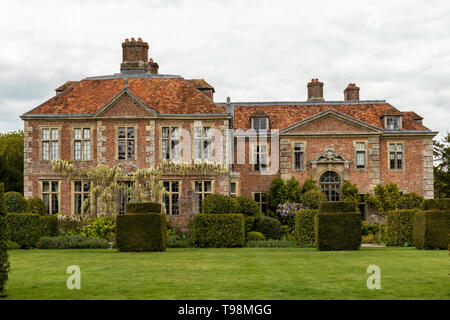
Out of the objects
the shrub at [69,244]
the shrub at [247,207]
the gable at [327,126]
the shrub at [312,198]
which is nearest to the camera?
the shrub at [69,244]

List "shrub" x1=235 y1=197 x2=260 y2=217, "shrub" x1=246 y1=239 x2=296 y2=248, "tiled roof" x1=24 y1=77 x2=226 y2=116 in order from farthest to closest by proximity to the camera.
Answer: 1. "tiled roof" x1=24 y1=77 x2=226 y2=116
2. "shrub" x1=235 y1=197 x2=260 y2=217
3. "shrub" x1=246 y1=239 x2=296 y2=248

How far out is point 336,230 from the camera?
20.3 metres

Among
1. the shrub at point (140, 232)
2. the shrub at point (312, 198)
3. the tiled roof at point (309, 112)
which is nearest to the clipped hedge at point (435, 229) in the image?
the shrub at point (140, 232)

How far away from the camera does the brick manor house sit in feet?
96.6

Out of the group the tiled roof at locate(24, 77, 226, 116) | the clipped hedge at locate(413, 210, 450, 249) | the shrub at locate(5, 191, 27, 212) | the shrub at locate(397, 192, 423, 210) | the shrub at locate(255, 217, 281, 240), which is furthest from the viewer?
the shrub at locate(397, 192, 423, 210)

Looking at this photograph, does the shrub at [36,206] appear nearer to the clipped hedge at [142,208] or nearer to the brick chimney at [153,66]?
the clipped hedge at [142,208]

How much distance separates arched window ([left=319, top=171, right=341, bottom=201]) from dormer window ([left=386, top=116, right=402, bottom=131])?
4.67 metres

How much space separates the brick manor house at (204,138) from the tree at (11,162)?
1164cm

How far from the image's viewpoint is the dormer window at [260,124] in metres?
36.6

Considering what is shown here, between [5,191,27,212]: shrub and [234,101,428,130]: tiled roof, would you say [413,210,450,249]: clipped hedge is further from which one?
[234,101,428,130]: tiled roof

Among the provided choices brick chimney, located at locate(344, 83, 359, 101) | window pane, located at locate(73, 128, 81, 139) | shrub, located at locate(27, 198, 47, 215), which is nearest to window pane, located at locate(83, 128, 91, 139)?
window pane, located at locate(73, 128, 81, 139)

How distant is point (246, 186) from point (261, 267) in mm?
21813

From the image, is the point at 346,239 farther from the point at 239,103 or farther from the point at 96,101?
the point at 239,103

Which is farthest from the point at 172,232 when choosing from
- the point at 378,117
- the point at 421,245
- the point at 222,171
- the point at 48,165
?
the point at 378,117
